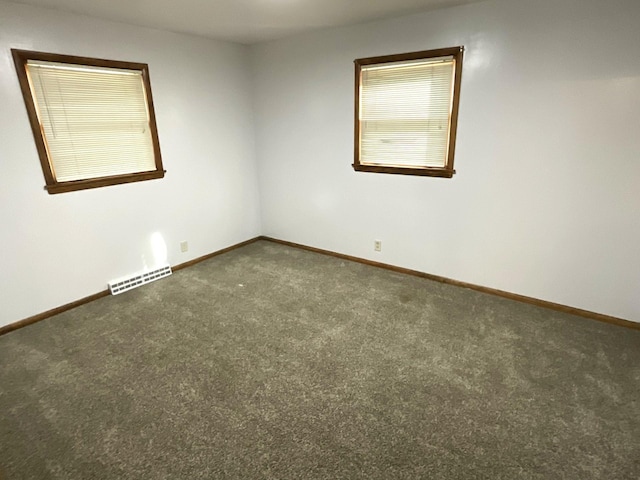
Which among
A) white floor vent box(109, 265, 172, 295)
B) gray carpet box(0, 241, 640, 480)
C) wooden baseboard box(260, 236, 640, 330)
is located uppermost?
white floor vent box(109, 265, 172, 295)

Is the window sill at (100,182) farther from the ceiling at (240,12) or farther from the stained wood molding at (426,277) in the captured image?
the ceiling at (240,12)

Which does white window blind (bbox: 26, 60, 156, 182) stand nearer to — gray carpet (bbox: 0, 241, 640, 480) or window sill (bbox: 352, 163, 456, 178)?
gray carpet (bbox: 0, 241, 640, 480)

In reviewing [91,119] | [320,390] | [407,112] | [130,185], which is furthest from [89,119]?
[320,390]

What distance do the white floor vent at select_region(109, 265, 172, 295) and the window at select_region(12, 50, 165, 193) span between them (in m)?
0.94

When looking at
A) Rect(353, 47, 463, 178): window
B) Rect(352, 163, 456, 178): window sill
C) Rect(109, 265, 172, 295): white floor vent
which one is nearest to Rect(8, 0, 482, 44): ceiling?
Rect(353, 47, 463, 178): window

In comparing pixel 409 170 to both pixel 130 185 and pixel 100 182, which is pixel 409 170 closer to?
pixel 130 185

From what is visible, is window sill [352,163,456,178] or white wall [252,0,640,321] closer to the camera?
white wall [252,0,640,321]

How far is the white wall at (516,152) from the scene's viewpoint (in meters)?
2.49

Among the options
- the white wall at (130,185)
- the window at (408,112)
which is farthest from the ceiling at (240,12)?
the window at (408,112)

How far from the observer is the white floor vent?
3406 millimetres

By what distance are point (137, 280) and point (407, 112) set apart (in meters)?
3.09

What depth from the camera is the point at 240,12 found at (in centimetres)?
288

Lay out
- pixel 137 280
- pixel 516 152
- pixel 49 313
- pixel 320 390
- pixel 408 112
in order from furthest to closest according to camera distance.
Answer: pixel 137 280 → pixel 408 112 → pixel 49 313 → pixel 516 152 → pixel 320 390

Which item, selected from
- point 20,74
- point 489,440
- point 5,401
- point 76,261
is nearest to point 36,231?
point 76,261
